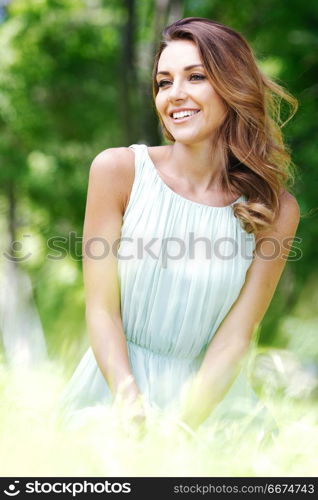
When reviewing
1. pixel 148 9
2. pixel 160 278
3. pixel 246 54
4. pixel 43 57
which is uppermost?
pixel 148 9

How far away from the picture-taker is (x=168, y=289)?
5.91ft

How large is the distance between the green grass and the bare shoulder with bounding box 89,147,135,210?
20.1 inches

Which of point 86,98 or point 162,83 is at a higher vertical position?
point 86,98

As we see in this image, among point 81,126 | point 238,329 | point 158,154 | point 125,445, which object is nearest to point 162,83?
point 158,154

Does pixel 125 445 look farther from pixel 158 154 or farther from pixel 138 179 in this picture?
pixel 158 154

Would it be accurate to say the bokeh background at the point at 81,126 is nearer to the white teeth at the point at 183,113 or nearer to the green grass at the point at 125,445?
the green grass at the point at 125,445

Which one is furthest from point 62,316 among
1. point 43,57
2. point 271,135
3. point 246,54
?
point 43,57

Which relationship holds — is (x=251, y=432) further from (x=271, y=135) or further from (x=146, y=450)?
(x=271, y=135)

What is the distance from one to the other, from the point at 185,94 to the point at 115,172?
0.89ft

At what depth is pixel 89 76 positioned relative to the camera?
7578 mm

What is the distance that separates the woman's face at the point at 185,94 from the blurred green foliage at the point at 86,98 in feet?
5.44

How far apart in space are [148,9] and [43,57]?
127 cm
